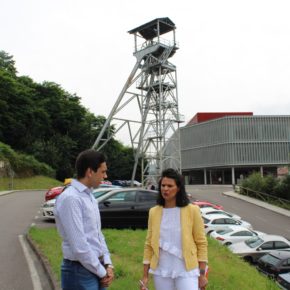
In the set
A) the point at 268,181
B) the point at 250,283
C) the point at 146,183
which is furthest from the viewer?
the point at 146,183

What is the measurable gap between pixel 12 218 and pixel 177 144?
103ft

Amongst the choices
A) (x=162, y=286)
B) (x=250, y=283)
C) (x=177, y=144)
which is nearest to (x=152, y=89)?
(x=177, y=144)

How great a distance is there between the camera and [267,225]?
27.7 m

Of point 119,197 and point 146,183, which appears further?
point 146,183

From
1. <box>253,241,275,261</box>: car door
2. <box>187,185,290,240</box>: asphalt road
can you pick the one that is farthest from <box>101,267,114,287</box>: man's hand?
<box>187,185,290,240</box>: asphalt road

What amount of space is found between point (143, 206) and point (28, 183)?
35161 mm

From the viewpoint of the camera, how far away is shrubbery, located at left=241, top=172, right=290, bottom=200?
39.0 metres

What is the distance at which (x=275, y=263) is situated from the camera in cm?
1562

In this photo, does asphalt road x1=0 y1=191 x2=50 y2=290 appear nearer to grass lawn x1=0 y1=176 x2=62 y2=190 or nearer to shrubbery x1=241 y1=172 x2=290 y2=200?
grass lawn x1=0 y1=176 x2=62 y2=190

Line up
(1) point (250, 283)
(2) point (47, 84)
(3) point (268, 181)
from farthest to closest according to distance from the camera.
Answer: (2) point (47, 84) → (3) point (268, 181) → (1) point (250, 283)

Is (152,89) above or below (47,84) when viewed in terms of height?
below

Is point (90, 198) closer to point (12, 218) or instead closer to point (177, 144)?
point (12, 218)

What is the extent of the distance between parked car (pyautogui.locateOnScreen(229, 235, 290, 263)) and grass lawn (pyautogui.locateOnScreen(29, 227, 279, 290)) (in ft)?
22.6

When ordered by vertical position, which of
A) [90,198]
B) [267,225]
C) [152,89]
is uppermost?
[152,89]
